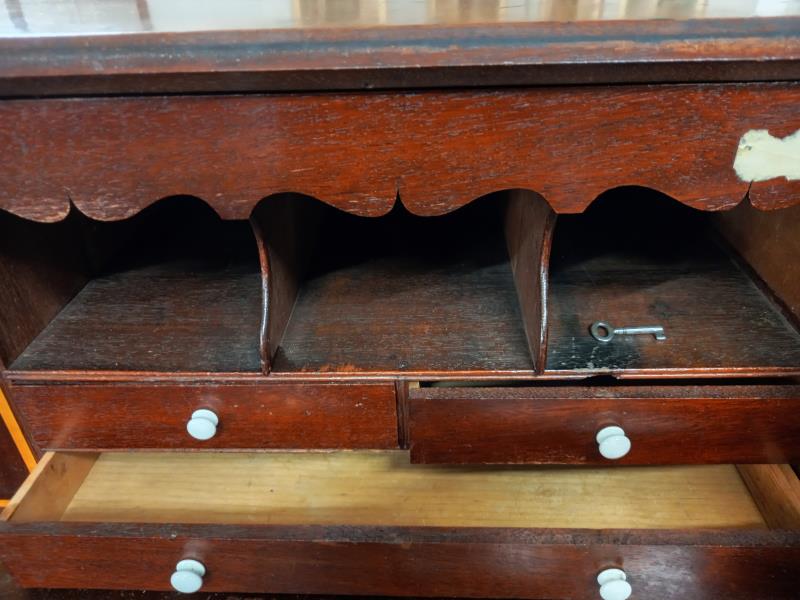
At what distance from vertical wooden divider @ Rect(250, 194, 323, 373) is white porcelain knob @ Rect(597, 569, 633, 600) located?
0.49 meters

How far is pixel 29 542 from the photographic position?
29.7 inches

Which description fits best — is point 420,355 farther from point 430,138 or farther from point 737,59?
point 737,59

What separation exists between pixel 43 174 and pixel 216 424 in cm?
36

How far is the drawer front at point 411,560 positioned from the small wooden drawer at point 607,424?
10 centimetres

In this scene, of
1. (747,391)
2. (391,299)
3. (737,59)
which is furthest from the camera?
(391,299)

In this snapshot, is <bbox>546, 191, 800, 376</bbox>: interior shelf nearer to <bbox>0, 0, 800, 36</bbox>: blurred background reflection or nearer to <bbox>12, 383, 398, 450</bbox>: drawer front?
<bbox>12, 383, 398, 450</bbox>: drawer front

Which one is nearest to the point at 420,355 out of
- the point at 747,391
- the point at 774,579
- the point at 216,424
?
the point at 216,424

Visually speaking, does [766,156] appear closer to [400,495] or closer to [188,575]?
[400,495]

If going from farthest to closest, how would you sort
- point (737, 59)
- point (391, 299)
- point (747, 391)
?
point (391, 299) → point (747, 391) → point (737, 59)

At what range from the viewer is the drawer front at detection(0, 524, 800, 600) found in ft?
2.34

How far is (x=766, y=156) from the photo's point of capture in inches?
22.7

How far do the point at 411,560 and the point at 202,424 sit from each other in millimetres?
316

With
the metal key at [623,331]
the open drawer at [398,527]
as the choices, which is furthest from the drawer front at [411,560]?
the metal key at [623,331]

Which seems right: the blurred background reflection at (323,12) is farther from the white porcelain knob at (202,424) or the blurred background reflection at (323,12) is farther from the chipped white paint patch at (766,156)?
the white porcelain knob at (202,424)
